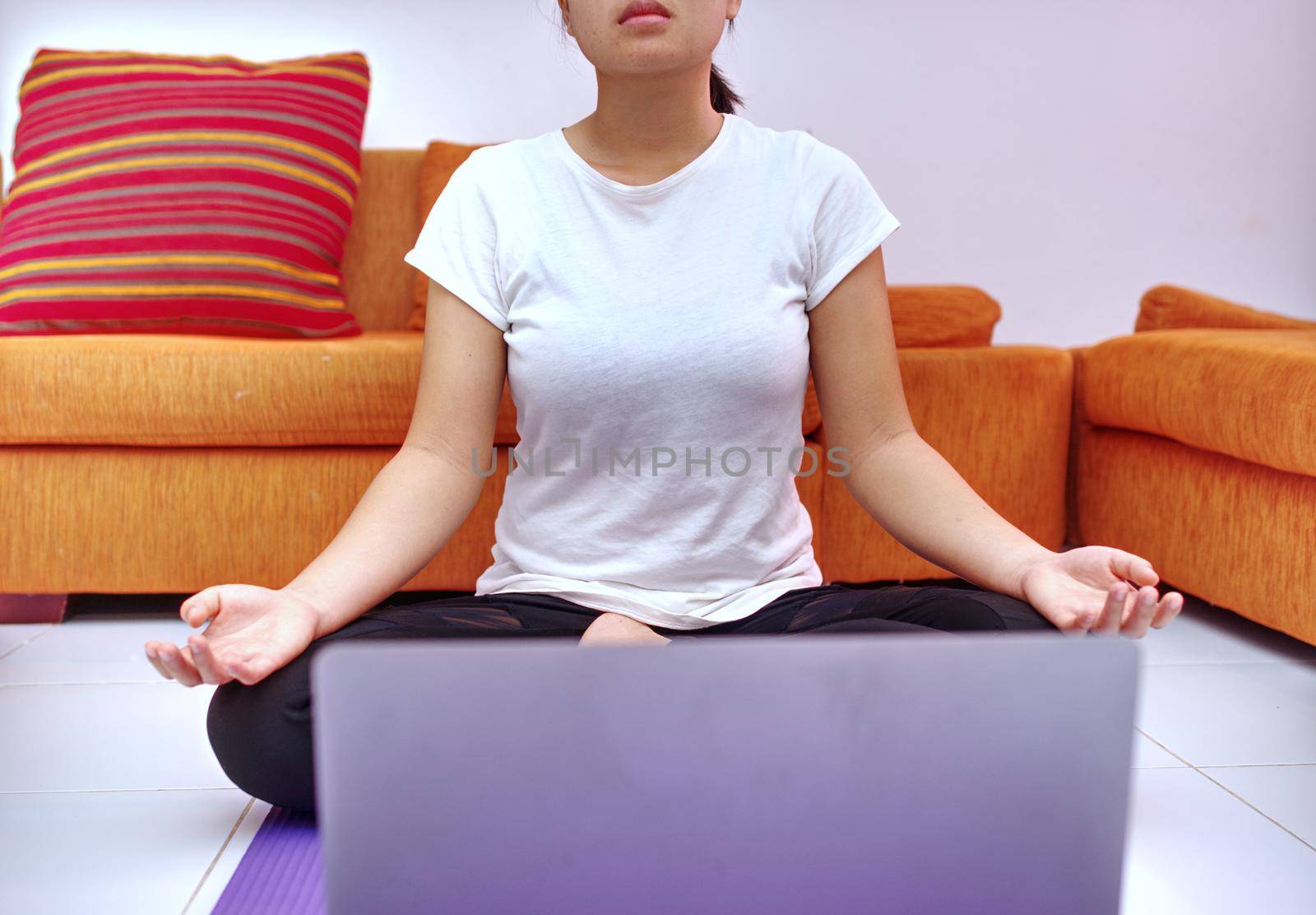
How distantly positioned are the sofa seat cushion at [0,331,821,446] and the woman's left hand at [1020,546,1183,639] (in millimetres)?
975

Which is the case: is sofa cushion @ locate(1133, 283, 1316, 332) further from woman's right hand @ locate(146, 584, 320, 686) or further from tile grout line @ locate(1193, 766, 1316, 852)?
woman's right hand @ locate(146, 584, 320, 686)

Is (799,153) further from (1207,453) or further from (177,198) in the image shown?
(177,198)

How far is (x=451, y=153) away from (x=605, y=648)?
1.95m

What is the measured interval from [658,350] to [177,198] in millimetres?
1307

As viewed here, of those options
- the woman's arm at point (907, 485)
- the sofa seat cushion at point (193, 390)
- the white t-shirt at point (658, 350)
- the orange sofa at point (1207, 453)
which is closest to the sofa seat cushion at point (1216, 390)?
the orange sofa at point (1207, 453)

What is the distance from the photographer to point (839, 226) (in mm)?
1056

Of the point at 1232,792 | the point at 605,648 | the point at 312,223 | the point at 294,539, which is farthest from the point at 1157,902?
the point at 312,223

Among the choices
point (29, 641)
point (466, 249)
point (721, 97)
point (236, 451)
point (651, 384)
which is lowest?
point (29, 641)

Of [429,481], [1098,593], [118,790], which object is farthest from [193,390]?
[1098,593]

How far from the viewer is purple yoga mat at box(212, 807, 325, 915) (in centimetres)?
87

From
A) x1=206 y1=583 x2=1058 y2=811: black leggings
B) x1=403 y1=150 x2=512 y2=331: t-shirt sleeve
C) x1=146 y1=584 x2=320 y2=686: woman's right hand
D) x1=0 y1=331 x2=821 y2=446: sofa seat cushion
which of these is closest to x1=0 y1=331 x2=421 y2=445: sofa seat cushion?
x1=0 y1=331 x2=821 y2=446: sofa seat cushion

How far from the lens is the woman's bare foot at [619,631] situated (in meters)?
0.89

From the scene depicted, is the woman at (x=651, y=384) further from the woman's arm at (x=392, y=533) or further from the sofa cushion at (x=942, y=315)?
the sofa cushion at (x=942, y=315)

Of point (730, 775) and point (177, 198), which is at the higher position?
point (177, 198)
